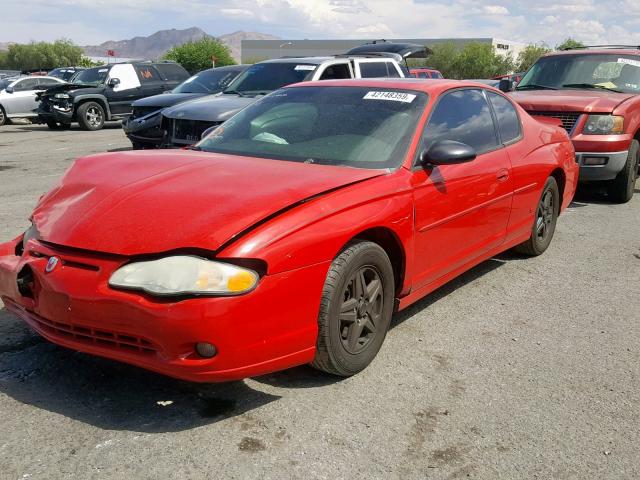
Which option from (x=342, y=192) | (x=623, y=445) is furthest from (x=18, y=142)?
(x=623, y=445)

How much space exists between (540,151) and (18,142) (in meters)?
13.2

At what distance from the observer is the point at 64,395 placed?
322cm

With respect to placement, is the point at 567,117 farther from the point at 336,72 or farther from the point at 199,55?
the point at 199,55

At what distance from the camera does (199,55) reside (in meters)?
57.1

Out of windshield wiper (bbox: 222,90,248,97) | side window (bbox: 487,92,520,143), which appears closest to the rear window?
windshield wiper (bbox: 222,90,248,97)

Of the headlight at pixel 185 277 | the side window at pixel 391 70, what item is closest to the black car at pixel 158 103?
the side window at pixel 391 70

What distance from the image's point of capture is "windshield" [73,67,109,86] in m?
18.5

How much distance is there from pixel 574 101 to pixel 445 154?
5.02 metres

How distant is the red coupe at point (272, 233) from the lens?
2875mm

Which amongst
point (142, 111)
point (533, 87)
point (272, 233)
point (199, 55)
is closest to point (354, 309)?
point (272, 233)

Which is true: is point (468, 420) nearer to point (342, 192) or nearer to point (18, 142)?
point (342, 192)

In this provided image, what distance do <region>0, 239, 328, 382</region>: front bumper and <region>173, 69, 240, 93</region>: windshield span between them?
9152mm

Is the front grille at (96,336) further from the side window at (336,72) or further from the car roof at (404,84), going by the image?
the side window at (336,72)

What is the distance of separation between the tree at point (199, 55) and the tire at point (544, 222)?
169 feet
